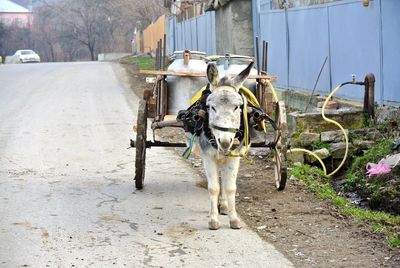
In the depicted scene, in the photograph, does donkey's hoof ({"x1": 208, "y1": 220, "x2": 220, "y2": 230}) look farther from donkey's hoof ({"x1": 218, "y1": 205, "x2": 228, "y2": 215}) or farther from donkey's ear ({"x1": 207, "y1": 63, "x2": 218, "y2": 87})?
donkey's ear ({"x1": 207, "y1": 63, "x2": 218, "y2": 87})

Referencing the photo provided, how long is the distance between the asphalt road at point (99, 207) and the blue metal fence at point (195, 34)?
1166cm

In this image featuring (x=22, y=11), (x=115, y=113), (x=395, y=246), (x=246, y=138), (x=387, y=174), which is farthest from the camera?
(x=22, y=11)

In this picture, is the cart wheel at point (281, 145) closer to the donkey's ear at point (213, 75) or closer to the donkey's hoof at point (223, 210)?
the donkey's hoof at point (223, 210)

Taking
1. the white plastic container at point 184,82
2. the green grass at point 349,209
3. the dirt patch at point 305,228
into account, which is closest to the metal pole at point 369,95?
the green grass at point 349,209

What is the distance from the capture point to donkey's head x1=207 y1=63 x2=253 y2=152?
787 centimetres

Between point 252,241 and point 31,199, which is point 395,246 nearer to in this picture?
point 252,241

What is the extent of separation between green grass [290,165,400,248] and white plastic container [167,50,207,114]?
1.96 metres

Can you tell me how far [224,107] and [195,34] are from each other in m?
26.9

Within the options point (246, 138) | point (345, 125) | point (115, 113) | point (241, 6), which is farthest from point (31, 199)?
point (241, 6)

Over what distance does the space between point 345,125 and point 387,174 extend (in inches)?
108

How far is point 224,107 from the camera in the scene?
8016 millimetres

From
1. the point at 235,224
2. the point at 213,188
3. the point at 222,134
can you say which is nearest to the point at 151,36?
the point at 213,188

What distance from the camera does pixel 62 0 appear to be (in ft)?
330

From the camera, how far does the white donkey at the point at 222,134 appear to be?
7.91 meters
